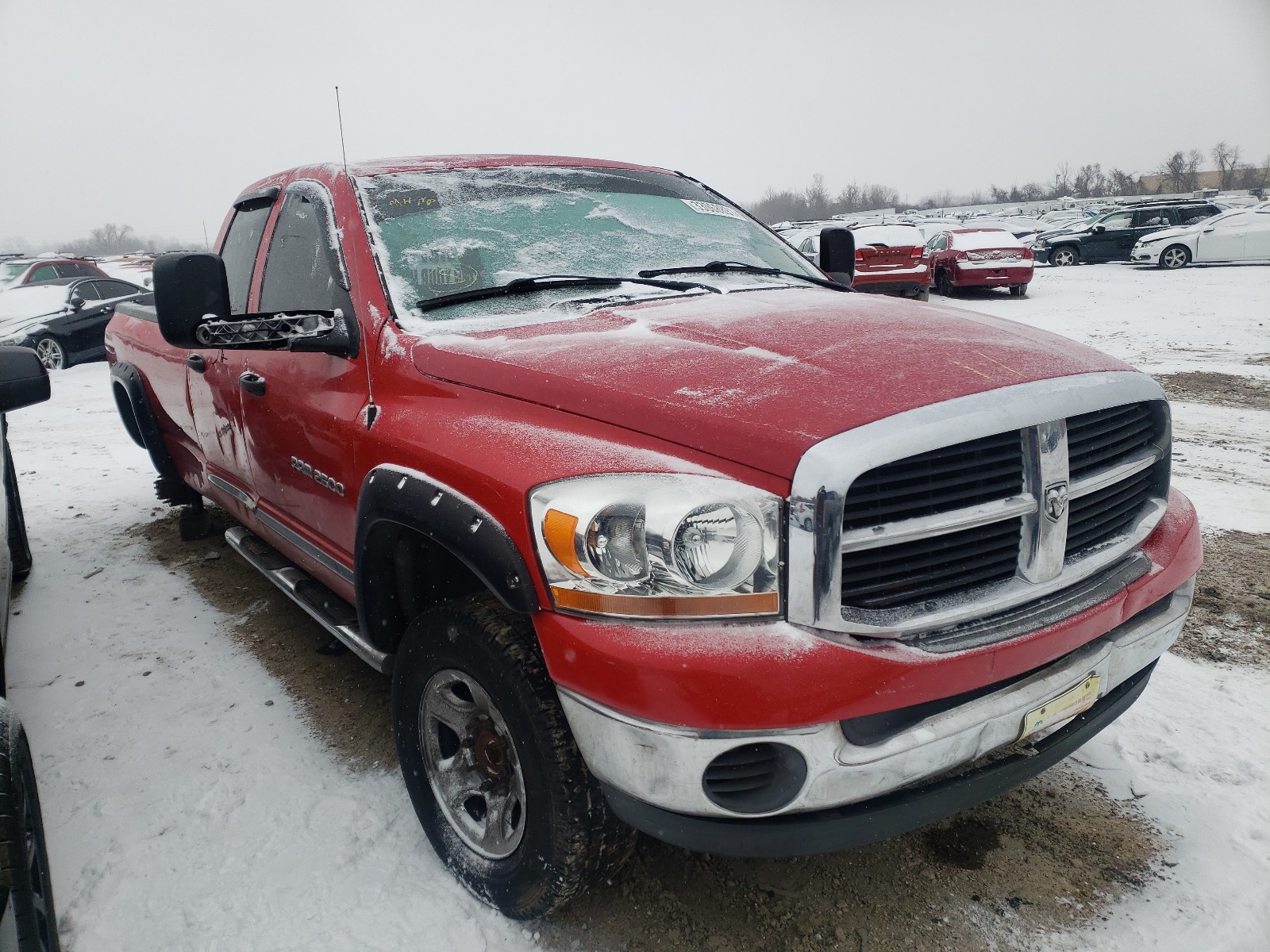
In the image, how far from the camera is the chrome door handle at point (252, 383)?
9.67 feet

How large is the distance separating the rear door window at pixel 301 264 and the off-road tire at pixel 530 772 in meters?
1.05

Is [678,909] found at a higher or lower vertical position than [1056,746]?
lower

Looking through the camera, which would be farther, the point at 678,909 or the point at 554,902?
the point at 678,909

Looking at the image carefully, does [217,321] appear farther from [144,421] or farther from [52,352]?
[52,352]

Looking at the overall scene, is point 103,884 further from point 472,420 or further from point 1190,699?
point 1190,699

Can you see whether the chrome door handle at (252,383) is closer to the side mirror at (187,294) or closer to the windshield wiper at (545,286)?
the side mirror at (187,294)

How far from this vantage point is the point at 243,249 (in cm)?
362

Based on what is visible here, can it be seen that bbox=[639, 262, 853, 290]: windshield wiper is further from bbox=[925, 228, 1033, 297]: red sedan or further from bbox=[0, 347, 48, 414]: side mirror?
bbox=[925, 228, 1033, 297]: red sedan

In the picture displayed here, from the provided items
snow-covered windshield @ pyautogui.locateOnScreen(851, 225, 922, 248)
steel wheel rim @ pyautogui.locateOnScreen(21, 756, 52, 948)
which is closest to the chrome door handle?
steel wheel rim @ pyautogui.locateOnScreen(21, 756, 52, 948)

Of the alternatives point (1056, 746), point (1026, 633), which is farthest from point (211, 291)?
point (1056, 746)

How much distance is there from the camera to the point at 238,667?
3.52m

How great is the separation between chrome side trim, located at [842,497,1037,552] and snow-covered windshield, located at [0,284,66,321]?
1408cm

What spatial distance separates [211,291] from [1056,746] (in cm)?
255

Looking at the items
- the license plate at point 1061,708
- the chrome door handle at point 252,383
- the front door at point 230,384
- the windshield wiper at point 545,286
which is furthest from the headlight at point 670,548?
the front door at point 230,384
